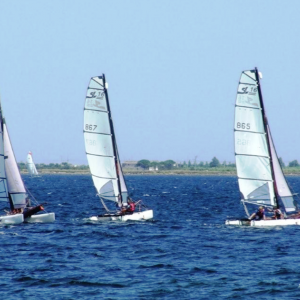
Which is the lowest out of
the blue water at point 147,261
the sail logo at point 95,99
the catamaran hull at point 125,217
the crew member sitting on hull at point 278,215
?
the blue water at point 147,261

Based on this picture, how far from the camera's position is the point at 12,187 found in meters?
48.2

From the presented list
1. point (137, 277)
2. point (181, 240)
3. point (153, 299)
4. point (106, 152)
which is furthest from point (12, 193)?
point (153, 299)

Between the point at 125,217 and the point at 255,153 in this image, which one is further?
the point at 125,217

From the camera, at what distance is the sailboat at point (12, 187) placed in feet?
157

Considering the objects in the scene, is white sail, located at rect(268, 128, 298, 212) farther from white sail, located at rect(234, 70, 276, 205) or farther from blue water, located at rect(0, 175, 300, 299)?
blue water, located at rect(0, 175, 300, 299)

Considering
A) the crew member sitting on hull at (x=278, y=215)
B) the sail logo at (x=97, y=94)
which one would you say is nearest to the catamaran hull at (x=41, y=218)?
the sail logo at (x=97, y=94)

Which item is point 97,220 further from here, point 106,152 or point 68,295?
point 68,295

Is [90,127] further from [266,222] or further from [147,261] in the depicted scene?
[147,261]

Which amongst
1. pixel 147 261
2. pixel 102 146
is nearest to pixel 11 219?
pixel 102 146

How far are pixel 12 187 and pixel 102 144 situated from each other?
247 inches

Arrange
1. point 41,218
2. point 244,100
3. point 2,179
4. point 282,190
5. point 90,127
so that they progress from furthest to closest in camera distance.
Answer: point 90,127 → point 41,218 → point 2,179 → point 282,190 → point 244,100

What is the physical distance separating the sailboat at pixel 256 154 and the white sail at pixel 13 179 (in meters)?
12.0

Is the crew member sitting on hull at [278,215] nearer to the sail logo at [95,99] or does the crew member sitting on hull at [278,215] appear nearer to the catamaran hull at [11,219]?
the sail logo at [95,99]

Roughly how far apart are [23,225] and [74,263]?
15544 millimetres
